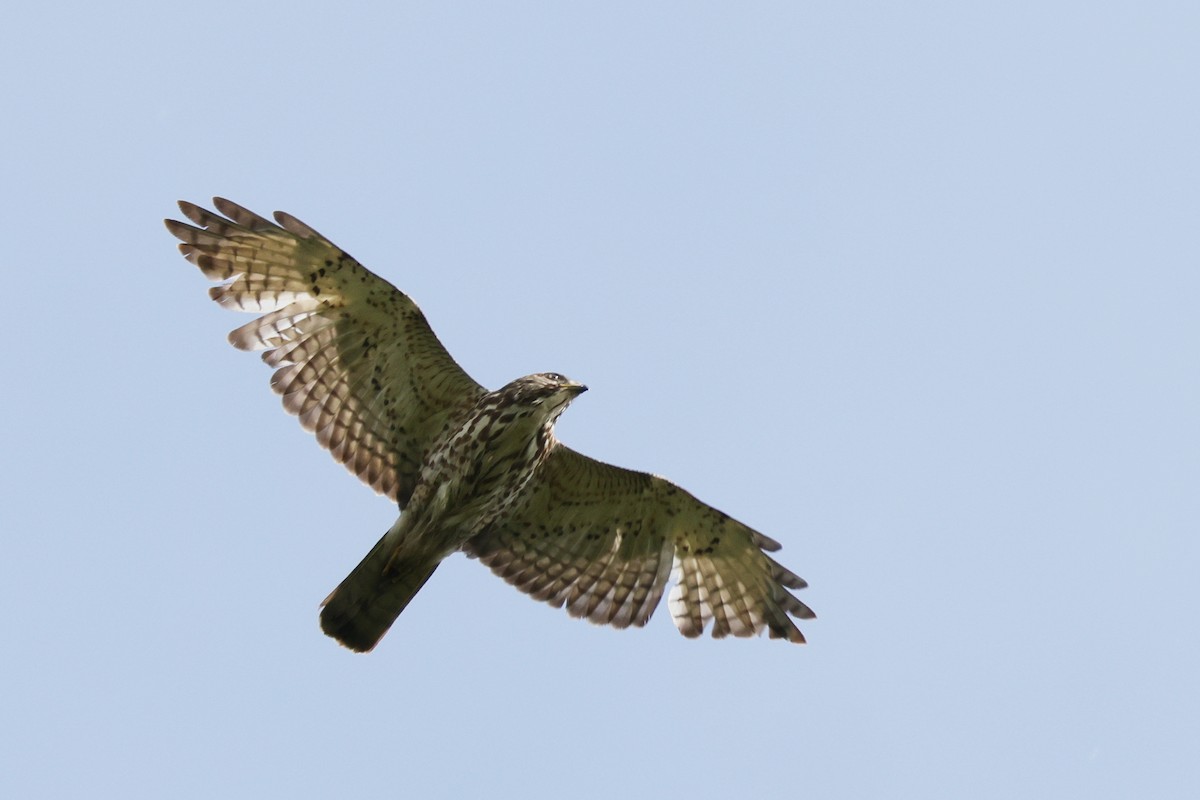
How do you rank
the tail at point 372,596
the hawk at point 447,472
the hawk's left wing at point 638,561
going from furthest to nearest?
1. the hawk's left wing at point 638,561
2. the hawk at point 447,472
3. the tail at point 372,596

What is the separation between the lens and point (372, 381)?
14727 millimetres

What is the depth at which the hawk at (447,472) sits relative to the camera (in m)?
14.2

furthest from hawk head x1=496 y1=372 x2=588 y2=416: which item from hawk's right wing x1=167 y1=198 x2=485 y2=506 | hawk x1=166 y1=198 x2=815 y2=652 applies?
hawk's right wing x1=167 y1=198 x2=485 y2=506

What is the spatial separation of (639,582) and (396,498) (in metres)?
2.29

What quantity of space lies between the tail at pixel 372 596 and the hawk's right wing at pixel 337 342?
66 centimetres

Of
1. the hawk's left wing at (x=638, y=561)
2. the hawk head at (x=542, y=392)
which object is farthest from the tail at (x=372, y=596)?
the hawk head at (x=542, y=392)

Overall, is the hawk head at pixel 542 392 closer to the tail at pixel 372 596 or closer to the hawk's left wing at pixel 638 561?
the hawk's left wing at pixel 638 561

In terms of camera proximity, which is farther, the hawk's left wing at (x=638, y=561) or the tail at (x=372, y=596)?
the hawk's left wing at (x=638, y=561)

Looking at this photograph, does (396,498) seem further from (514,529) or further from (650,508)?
(650,508)

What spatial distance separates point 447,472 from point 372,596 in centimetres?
117

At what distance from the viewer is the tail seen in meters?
14.0

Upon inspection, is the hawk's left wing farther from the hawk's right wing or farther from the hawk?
the hawk's right wing

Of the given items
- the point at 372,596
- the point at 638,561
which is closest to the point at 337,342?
the point at 372,596

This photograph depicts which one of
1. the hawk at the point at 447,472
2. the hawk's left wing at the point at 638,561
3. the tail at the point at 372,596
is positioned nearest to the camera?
the tail at the point at 372,596
